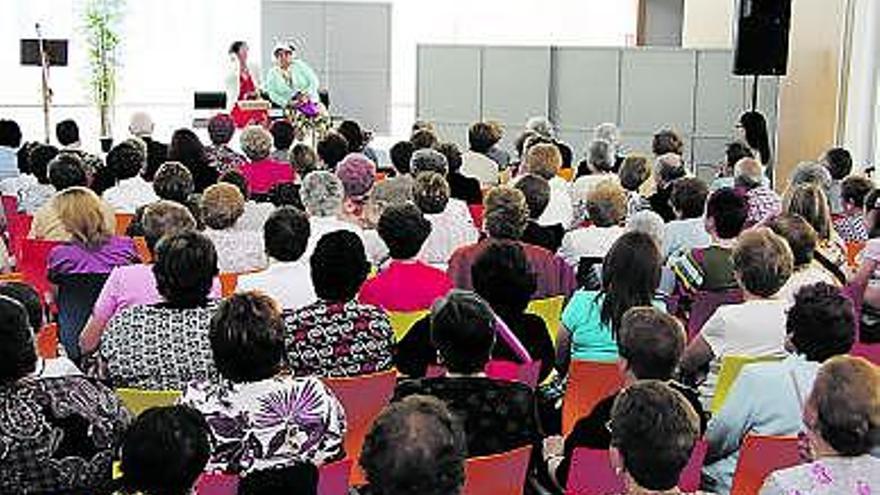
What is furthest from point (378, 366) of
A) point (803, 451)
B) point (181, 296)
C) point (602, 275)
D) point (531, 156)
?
point (531, 156)

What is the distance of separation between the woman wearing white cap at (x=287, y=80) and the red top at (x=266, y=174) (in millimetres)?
4713

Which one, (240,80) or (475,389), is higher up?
(240,80)

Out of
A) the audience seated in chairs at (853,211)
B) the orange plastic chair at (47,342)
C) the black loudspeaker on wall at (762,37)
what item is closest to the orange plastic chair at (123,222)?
the orange plastic chair at (47,342)

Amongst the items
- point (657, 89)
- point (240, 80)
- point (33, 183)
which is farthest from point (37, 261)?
point (657, 89)

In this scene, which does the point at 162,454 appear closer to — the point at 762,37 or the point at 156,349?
the point at 156,349

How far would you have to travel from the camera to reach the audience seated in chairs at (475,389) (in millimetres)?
3633

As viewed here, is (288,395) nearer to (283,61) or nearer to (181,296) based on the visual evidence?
(181,296)

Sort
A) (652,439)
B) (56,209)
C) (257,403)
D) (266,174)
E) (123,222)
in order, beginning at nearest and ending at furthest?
1. (652,439)
2. (257,403)
3. (56,209)
4. (123,222)
5. (266,174)

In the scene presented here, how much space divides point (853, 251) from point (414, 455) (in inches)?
203

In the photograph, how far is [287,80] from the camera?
14156 mm

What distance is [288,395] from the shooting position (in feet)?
11.6

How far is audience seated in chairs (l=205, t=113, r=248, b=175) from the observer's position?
380 inches

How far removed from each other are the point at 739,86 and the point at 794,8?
3.64ft

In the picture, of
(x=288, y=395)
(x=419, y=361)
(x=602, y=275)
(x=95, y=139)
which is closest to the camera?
(x=288, y=395)
